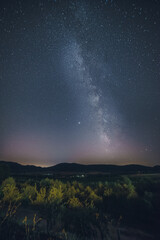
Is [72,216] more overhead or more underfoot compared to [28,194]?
more underfoot

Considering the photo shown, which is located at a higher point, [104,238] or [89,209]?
[89,209]

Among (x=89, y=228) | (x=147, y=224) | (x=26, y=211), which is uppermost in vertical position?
(x=26, y=211)

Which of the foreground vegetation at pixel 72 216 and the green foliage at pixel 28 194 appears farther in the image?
the green foliage at pixel 28 194

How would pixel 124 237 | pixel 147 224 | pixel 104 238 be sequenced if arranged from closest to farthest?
pixel 104 238 → pixel 124 237 → pixel 147 224

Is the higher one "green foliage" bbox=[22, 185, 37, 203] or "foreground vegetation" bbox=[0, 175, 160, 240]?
"green foliage" bbox=[22, 185, 37, 203]

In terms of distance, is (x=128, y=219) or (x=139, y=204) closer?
(x=128, y=219)

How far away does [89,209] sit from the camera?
521 cm

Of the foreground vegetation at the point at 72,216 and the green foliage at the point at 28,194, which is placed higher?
the green foliage at the point at 28,194

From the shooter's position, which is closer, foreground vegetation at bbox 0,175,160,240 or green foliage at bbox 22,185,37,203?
foreground vegetation at bbox 0,175,160,240

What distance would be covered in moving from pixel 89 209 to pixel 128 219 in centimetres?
174

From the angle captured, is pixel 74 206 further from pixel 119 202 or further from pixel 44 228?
pixel 119 202

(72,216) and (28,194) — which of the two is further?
(28,194)

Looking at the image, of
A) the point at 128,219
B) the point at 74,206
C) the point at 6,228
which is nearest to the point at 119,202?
the point at 128,219

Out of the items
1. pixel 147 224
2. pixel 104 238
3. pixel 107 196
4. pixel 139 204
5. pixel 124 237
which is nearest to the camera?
pixel 104 238
